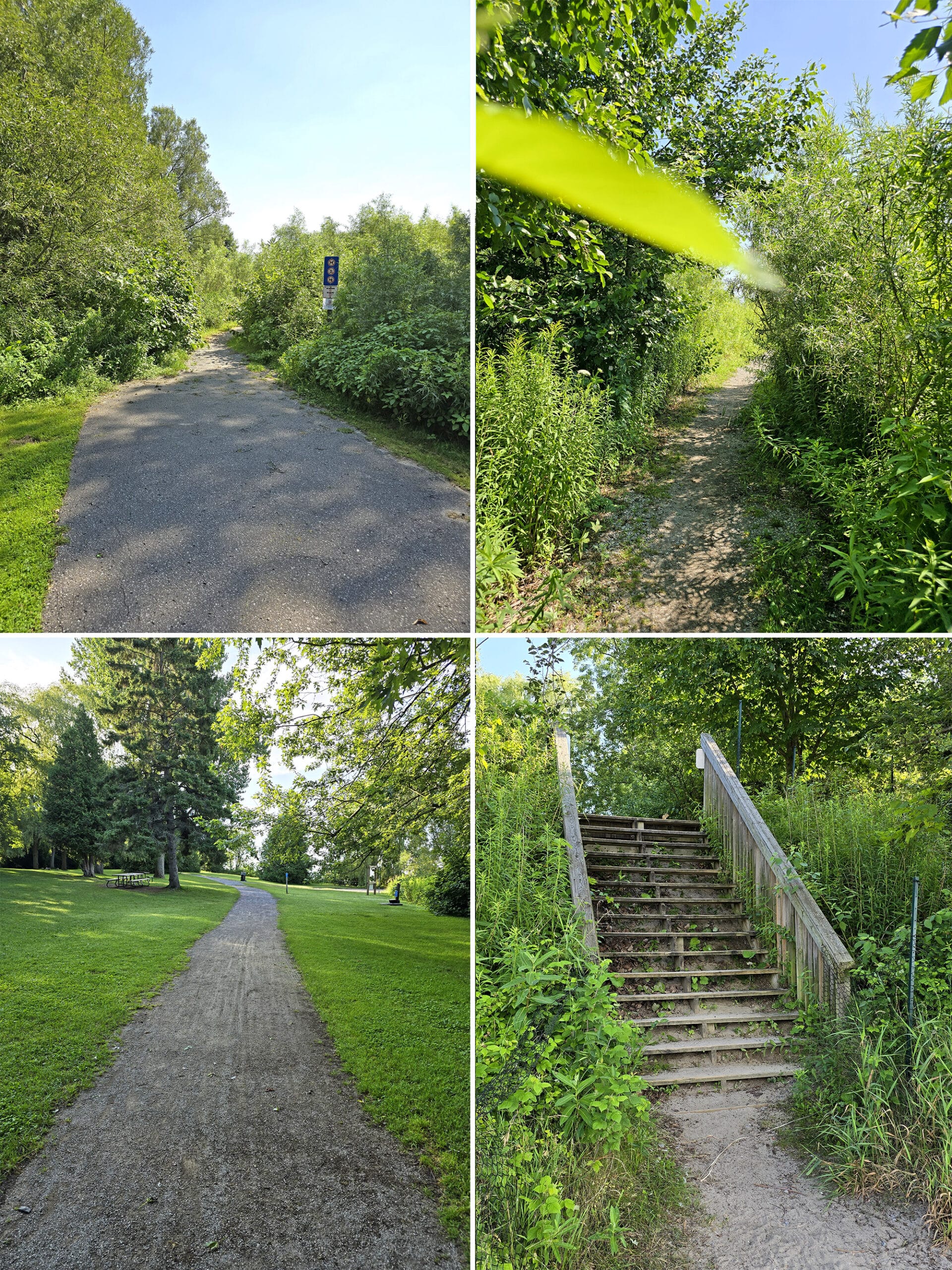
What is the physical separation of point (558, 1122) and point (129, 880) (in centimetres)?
253

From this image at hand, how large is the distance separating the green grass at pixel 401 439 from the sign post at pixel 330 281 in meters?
1.31

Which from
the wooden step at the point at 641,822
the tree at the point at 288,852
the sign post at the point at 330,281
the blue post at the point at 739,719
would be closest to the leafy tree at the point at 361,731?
the tree at the point at 288,852

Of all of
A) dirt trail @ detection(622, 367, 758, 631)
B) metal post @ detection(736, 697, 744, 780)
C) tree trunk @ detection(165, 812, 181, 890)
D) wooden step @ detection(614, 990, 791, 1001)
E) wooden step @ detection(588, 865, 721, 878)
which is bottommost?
wooden step @ detection(614, 990, 791, 1001)

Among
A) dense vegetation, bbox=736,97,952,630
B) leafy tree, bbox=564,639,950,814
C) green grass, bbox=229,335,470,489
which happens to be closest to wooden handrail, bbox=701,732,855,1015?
leafy tree, bbox=564,639,950,814

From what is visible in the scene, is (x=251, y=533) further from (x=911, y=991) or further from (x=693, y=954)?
(x=911, y=991)

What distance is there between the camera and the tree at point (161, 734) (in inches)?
128

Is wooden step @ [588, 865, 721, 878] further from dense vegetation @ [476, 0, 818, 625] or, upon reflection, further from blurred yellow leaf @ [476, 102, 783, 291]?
blurred yellow leaf @ [476, 102, 783, 291]

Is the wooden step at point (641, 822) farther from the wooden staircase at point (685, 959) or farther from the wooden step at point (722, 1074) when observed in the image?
the wooden step at point (722, 1074)

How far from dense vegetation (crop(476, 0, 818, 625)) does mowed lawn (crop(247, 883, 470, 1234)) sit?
6.93 ft

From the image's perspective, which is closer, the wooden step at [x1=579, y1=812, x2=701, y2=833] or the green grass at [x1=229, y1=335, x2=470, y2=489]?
the wooden step at [x1=579, y1=812, x2=701, y2=833]

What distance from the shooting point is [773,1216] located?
299 centimetres

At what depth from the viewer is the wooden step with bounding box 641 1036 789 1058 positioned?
4.04m

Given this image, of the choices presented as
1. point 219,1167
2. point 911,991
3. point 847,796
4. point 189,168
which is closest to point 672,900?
point 911,991

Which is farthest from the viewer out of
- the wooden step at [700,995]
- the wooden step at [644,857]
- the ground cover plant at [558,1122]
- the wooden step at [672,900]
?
the wooden step at [644,857]
